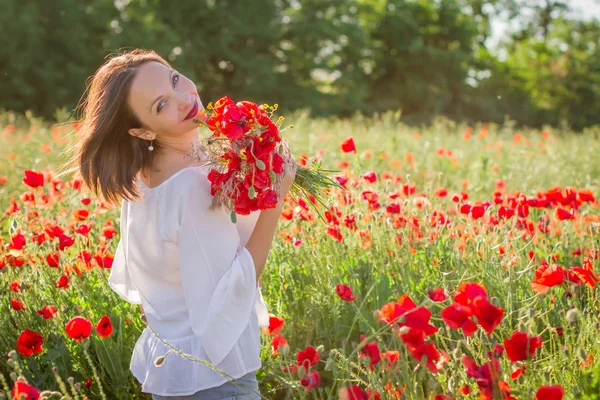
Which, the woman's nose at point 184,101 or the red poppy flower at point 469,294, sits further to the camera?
the woman's nose at point 184,101

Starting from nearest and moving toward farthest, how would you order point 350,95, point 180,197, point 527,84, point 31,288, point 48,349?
point 180,197 → point 48,349 → point 31,288 → point 350,95 → point 527,84

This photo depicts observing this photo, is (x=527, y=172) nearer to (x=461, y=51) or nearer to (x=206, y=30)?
(x=206, y=30)

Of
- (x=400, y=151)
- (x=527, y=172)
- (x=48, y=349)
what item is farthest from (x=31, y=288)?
(x=400, y=151)

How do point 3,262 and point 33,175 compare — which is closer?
point 3,262

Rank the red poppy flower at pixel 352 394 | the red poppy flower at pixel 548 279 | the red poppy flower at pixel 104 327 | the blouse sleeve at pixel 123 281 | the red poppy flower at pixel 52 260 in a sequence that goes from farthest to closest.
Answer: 1. the red poppy flower at pixel 52 260
2. the blouse sleeve at pixel 123 281
3. the red poppy flower at pixel 104 327
4. the red poppy flower at pixel 548 279
5. the red poppy flower at pixel 352 394

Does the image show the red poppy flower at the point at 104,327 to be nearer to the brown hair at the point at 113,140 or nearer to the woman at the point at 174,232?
the woman at the point at 174,232

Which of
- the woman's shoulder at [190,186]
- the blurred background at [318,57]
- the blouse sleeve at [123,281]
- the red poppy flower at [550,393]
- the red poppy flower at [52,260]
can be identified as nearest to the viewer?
the red poppy flower at [550,393]

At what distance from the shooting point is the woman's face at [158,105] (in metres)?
1.96

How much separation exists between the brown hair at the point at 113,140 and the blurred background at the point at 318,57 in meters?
16.6

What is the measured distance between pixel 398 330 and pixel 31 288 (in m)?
1.83

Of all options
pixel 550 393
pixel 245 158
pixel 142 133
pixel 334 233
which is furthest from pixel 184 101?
pixel 550 393

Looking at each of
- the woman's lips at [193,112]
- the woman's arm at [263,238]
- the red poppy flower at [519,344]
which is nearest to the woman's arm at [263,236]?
the woman's arm at [263,238]

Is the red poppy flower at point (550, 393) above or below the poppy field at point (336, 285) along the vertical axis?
above

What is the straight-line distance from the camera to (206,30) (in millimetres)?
22281
